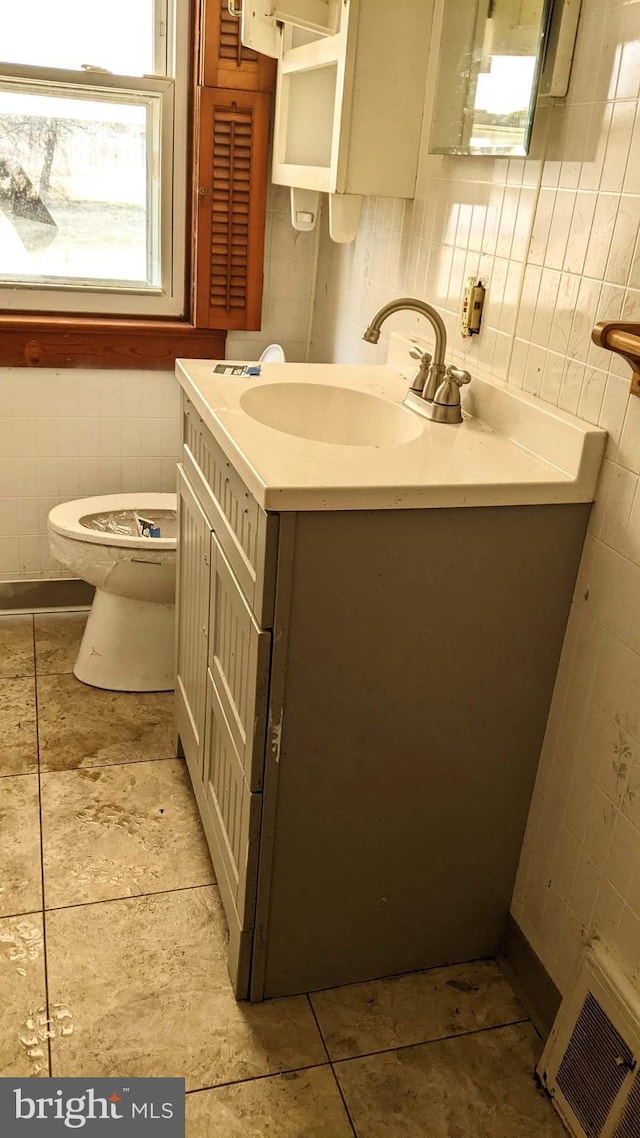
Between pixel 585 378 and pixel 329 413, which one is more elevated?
pixel 585 378

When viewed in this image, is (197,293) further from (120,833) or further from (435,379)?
(120,833)

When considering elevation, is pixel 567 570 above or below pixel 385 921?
above

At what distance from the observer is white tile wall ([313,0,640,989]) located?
4.08 feet

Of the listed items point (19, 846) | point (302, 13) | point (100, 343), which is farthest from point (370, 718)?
point (100, 343)

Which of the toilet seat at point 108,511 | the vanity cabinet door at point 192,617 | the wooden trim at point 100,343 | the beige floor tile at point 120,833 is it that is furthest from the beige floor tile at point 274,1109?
the wooden trim at point 100,343

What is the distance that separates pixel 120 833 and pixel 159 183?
1731 millimetres

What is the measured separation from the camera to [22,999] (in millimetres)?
1469

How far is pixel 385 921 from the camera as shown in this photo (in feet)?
5.00

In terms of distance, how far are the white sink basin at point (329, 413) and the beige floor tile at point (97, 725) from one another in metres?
0.86

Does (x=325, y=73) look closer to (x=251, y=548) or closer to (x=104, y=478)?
(x=104, y=478)

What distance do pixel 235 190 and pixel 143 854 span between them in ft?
5.53

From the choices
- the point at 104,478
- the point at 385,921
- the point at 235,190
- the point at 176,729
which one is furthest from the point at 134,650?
the point at 235,190

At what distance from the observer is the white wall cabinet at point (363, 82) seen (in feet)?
5.60

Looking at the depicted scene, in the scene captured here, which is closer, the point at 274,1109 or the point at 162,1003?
the point at 274,1109
